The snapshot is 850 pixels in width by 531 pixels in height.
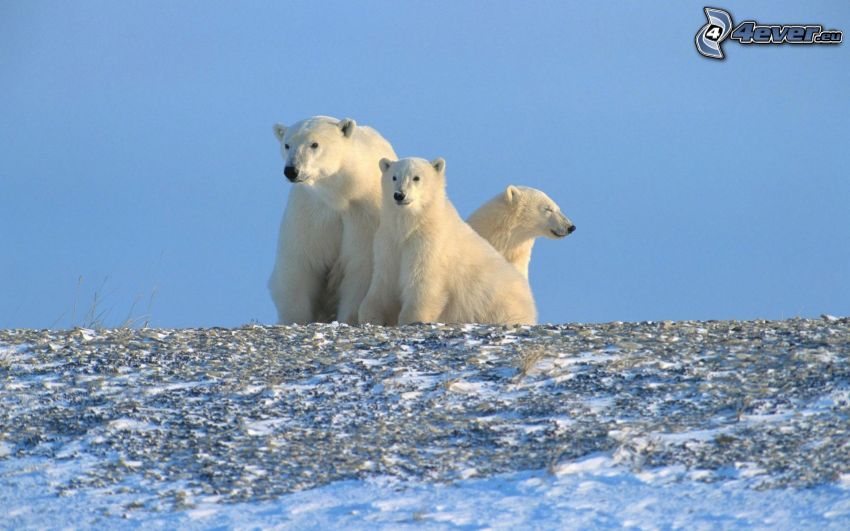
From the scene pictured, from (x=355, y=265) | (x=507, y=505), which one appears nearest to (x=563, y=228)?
(x=355, y=265)

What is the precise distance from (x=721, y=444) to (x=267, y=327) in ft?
11.1

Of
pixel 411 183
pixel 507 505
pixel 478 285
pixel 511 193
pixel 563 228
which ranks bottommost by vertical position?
pixel 507 505

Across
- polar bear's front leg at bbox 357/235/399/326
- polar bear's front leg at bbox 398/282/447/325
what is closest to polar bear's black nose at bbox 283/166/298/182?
polar bear's front leg at bbox 357/235/399/326

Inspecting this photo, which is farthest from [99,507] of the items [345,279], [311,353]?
[345,279]

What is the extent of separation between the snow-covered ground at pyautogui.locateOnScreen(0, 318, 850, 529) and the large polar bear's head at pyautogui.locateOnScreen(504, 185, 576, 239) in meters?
3.85

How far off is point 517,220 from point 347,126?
265 centimetres

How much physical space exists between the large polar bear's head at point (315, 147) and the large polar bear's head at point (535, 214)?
8.18 ft

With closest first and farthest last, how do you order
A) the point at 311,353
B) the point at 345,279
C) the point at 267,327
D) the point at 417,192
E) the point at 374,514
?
the point at 374,514
the point at 311,353
the point at 267,327
the point at 417,192
the point at 345,279

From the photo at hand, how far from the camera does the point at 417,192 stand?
862 centimetres

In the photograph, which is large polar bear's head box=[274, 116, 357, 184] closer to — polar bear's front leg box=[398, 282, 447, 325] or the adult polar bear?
the adult polar bear

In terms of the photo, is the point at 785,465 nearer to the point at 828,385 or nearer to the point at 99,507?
the point at 828,385

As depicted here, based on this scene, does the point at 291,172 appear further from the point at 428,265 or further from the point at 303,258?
the point at 428,265

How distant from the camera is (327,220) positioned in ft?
31.0

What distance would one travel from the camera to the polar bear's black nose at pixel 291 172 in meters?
8.77
